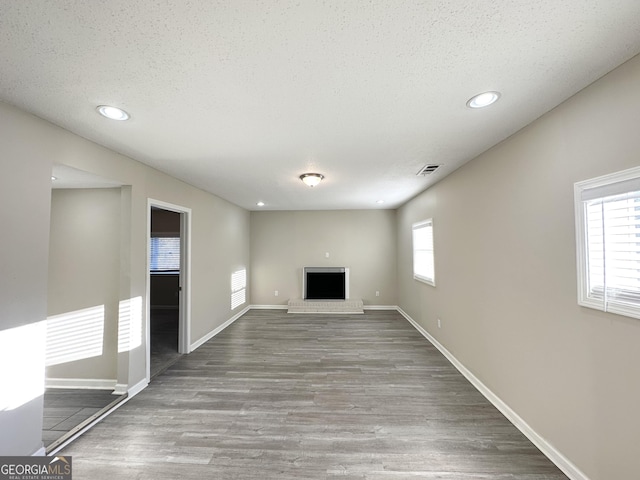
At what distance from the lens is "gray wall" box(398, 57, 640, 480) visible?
1419 mm

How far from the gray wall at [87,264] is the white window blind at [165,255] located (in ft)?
12.8

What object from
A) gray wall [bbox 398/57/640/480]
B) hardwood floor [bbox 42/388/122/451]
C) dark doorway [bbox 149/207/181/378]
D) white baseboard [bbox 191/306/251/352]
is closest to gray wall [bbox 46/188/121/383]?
hardwood floor [bbox 42/388/122/451]

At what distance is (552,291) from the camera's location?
1864mm

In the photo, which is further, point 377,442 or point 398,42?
point 377,442

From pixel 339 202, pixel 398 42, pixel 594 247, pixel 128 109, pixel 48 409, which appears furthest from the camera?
pixel 339 202

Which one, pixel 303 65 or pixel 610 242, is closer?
pixel 303 65

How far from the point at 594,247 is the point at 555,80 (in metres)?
1.01

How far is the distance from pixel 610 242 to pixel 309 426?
247 cm

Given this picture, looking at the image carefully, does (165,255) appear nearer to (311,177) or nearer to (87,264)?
(87,264)

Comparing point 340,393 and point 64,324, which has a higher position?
point 64,324

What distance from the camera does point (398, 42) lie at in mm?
1212

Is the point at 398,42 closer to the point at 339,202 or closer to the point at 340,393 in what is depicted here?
the point at 340,393

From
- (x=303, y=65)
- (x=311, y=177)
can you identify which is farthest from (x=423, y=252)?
(x=303, y=65)

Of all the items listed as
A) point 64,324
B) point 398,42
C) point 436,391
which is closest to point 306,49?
point 398,42
